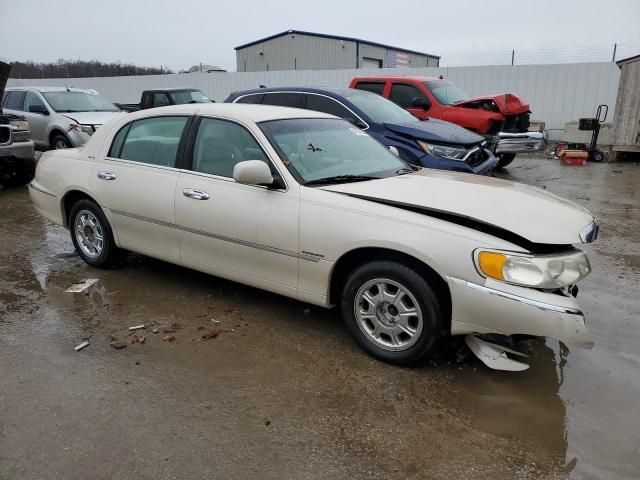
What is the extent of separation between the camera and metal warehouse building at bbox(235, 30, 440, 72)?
33.1 metres

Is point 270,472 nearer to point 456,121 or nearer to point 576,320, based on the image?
point 576,320

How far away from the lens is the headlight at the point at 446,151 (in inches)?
269

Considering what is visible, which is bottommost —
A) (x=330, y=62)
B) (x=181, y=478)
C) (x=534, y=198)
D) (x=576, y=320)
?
(x=181, y=478)

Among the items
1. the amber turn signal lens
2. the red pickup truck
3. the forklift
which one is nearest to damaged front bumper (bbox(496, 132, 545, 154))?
the red pickup truck

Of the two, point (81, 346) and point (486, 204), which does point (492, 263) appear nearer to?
point (486, 204)

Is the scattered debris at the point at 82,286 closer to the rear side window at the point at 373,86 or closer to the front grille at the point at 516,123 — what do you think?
the rear side window at the point at 373,86

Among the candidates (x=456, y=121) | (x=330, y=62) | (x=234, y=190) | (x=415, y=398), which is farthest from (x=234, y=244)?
(x=330, y=62)

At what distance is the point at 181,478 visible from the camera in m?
2.45

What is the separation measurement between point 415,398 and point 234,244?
1.75 metres

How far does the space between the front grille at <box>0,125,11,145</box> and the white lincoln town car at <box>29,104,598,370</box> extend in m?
5.28

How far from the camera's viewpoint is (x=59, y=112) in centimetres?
1128

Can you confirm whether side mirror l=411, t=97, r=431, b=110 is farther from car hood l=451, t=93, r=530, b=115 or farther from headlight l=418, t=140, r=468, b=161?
headlight l=418, t=140, r=468, b=161

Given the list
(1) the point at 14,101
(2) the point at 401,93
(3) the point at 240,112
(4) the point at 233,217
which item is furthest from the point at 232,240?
(1) the point at 14,101

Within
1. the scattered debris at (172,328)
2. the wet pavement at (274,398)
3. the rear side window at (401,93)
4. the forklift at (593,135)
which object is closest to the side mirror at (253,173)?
the wet pavement at (274,398)
